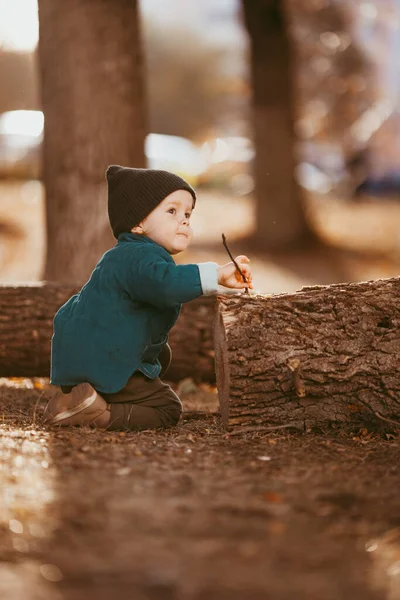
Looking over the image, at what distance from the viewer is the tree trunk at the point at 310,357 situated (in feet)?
13.8

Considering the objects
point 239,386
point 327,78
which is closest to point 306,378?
point 239,386

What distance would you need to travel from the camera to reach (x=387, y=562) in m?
2.61

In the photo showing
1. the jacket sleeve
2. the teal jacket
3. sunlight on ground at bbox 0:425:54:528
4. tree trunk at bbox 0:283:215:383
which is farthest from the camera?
tree trunk at bbox 0:283:215:383

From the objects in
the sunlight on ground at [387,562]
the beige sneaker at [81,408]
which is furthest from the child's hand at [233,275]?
the sunlight on ground at [387,562]

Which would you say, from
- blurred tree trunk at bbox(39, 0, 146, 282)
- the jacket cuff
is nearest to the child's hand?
the jacket cuff

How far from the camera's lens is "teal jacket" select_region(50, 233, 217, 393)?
13.8ft

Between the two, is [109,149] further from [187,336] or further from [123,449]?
[123,449]

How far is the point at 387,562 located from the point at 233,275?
1.96m

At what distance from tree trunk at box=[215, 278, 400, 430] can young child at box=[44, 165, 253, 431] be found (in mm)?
269

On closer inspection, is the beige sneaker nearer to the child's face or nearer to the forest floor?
the forest floor

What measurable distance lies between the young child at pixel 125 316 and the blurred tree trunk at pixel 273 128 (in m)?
9.44

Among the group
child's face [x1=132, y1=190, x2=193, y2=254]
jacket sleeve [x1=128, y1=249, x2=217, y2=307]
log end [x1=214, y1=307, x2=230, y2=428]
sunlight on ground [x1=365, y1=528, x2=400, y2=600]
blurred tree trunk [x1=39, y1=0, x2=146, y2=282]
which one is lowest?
sunlight on ground [x1=365, y1=528, x2=400, y2=600]

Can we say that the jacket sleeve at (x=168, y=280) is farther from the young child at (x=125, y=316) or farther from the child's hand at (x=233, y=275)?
the child's hand at (x=233, y=275)

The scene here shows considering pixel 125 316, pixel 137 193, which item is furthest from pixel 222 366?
pixel 137 193
